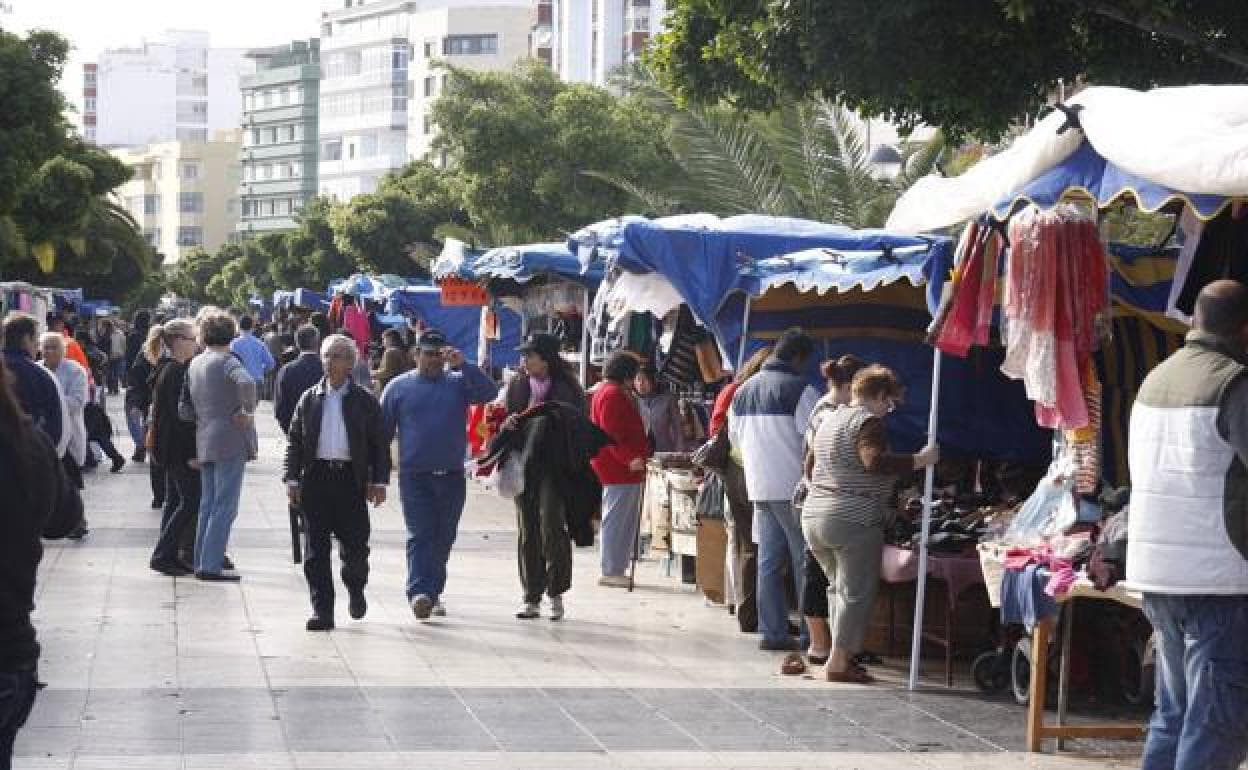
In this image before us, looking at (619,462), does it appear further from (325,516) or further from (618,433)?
(325,516)

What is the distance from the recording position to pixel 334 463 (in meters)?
13.2

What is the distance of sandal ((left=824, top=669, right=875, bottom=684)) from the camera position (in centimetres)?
1172

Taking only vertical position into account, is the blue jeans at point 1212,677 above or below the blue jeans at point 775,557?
above

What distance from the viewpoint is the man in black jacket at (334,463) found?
1320 cm

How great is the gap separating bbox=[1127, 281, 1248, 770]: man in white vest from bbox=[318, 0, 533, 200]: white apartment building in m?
120

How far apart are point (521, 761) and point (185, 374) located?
698cm

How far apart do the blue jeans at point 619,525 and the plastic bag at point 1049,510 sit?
5.66m

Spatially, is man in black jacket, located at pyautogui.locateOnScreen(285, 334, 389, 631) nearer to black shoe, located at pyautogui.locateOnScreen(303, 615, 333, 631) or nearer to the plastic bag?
black shoe, located at pyautogui.locateOnScreen(303, 615, 333, 631)

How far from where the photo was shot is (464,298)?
25.5 m

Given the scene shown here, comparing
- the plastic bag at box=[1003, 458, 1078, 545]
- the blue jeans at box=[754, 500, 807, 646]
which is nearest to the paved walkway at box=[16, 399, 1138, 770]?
the blue jeans at box=[754, 500, 807, 646]

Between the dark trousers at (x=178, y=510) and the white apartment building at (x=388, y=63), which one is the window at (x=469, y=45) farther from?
the dark trousers at (x=178, y=510)

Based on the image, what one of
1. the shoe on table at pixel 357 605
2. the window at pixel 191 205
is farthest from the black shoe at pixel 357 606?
the window at pixel 191 205

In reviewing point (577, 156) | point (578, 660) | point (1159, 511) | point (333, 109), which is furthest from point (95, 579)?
point (333, 109)

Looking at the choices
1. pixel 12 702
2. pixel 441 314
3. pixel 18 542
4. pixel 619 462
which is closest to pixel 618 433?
pixel 619 462
